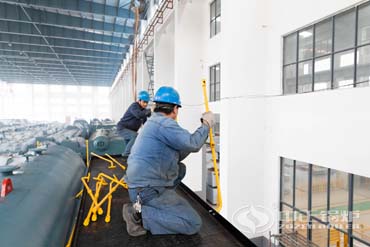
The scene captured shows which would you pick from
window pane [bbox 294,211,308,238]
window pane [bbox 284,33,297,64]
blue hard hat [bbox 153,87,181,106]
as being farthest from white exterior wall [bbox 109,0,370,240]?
blue hard hat [bbox 153,87,181,106]

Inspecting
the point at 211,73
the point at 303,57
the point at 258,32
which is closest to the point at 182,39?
the point at 211,73

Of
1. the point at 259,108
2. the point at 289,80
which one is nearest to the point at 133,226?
the point at 259,108

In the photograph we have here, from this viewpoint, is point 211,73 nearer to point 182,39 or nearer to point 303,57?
point 182,39

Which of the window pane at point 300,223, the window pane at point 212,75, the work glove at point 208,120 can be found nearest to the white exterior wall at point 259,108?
the window pane at point 300,223

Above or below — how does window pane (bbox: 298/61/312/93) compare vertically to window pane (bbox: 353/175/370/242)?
above

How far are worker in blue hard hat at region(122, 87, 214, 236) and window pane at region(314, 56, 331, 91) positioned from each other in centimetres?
355

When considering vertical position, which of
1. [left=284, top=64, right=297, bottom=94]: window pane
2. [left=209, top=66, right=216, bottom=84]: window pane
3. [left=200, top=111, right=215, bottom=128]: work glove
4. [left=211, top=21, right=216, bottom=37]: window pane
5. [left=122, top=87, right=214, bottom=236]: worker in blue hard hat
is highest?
[left=211, top=21, right=216, bottom=37]: window pane

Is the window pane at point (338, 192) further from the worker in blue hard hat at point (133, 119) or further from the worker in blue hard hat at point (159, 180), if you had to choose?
the worker in blue hard hat at point (159, 180)

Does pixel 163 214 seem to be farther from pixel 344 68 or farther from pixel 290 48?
pixel 290 48

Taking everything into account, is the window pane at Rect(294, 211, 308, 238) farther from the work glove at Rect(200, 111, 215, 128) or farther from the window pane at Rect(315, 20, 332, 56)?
the work glove at Rect(200, 111, 215, 128)

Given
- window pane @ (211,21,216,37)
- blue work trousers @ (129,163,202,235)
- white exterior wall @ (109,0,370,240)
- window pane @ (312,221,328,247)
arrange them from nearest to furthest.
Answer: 1. blue work trousers @ (129,163,202,235)
2. white exterior wall @ (109,0,370,240)
3. window pane @ (312,221,328,247)
4. window pane @ (211,21,216,37)

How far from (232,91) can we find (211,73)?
345cm

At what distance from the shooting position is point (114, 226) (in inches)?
97.2

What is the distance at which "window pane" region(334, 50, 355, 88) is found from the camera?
13.8 ft
